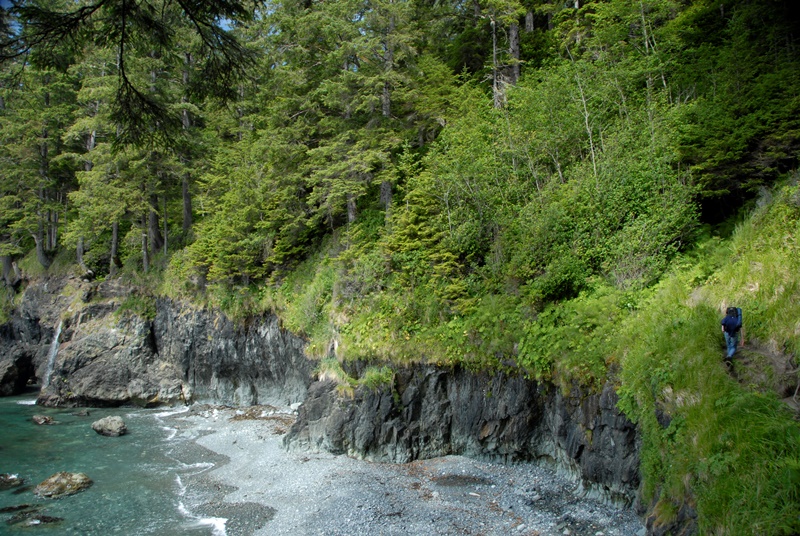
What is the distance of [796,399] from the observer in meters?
5.72

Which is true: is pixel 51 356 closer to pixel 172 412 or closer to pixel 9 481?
pixel 172 412

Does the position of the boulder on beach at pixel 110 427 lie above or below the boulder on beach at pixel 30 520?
above

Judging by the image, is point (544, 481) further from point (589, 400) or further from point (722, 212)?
point (722, 212)

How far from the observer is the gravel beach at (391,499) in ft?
31.5

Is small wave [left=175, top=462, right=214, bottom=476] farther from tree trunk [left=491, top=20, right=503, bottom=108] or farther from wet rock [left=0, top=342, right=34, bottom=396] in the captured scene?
wet rock [left=0, top=342, right=34, bottom=396]

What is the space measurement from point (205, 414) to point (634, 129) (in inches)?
828

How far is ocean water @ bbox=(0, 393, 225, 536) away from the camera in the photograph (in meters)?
11.0

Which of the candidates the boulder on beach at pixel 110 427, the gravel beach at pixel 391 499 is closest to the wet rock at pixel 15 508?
the gravel beach at pixel 391 499

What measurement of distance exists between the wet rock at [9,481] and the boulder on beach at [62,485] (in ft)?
3.61

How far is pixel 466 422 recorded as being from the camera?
43.1 feet

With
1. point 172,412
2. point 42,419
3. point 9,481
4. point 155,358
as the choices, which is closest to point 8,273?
point 155,358

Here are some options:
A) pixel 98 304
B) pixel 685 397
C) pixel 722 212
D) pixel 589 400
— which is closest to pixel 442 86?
pixel 722 212

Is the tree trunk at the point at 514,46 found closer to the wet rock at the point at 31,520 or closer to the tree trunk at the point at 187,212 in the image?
the tree trunk at the point at 187,212

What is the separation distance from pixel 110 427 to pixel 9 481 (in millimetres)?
4829
